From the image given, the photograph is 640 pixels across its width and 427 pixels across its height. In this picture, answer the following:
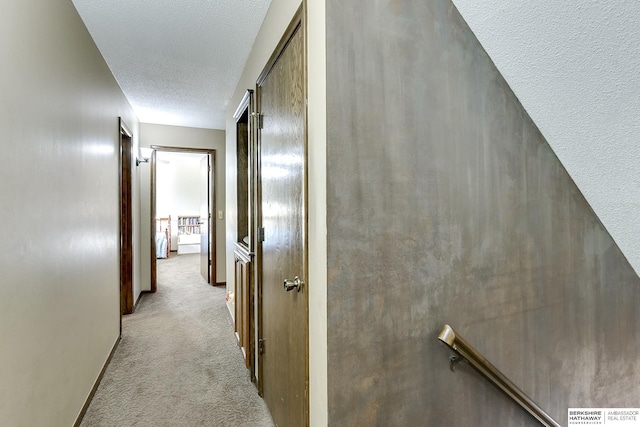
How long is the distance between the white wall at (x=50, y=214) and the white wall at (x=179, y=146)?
1967 millimetres

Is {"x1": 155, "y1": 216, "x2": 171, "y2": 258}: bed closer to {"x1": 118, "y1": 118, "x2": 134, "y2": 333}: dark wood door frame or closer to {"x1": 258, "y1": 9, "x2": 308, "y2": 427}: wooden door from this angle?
{"x1": 118, "y1": 118, "x2": 134, "y2": 333}: dark wood door frame

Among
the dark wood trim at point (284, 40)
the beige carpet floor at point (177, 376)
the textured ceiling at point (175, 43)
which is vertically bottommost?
the beige carpet floor at point (177, 376)

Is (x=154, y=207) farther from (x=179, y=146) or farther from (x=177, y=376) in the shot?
(x=177, y=376)

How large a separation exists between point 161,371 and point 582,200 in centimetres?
308

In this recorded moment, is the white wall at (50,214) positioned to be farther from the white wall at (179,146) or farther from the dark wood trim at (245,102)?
the white wall at (179,146)

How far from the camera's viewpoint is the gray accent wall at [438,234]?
1090mm

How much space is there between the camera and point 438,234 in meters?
1.25

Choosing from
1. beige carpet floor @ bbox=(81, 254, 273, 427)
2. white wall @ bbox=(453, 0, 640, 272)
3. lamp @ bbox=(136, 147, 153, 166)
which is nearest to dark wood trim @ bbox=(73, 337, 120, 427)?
beige carpet floor @ bbox=(81, 254, 273, 427)

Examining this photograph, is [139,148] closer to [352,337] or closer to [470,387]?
[352,337]

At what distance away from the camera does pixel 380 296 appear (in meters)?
1.14

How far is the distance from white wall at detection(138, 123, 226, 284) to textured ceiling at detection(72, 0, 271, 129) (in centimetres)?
86

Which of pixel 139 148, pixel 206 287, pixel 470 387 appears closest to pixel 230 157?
pixel 139 148

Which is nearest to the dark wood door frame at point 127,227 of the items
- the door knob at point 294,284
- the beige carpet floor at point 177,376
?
the beige carpet floor at point 177,376

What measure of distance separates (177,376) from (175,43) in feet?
8.24
